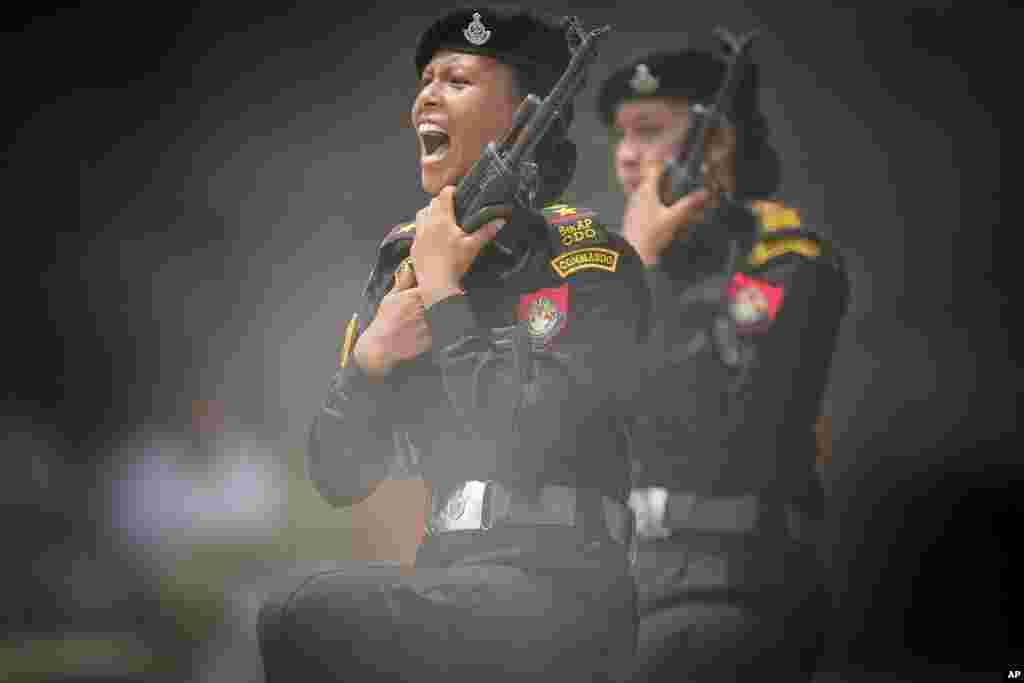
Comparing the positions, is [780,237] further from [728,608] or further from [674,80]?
[728,608]

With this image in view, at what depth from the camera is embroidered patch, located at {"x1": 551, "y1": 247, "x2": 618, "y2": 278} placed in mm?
2545

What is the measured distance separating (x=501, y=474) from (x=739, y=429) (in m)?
1.44

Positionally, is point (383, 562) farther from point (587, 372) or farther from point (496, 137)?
point (496, 137)

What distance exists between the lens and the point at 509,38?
2666mm

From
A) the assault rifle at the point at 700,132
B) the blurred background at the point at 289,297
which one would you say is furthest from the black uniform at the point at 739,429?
the blurred background at the point at 289,297

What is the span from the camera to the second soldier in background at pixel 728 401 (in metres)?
3.61

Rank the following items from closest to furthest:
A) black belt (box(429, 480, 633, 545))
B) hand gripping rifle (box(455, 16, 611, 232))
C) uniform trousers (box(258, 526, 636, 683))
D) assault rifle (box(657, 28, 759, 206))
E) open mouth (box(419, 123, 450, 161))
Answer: uniform trousers (box(258, 526, 636, 683))
black belt (box(429, 480, 633, 545))
hand gripping rifle (box(455, 16, 611, 232))
open mouth (box(419, 123, 450, 161))
assault rifle (box(657, 28, 759, 206))

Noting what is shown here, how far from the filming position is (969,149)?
14.7 ft

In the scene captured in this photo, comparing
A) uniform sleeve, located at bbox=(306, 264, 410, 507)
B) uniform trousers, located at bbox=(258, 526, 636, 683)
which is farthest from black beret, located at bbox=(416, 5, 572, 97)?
uniform trousers, located at bbox=(258, 526, 636, 683)

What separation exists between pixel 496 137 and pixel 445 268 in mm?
312

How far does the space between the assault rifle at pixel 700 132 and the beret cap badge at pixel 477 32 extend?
52.4 inches

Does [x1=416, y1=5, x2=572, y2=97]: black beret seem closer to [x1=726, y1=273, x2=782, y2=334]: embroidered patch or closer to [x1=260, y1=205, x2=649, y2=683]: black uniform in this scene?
[x1=260, y1=205, x2=649, y2=683]: black uniform

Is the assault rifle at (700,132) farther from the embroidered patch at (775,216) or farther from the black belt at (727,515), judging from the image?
the black belt at (727,515)

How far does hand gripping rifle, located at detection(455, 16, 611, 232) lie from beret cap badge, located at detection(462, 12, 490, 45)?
5.9 inches
